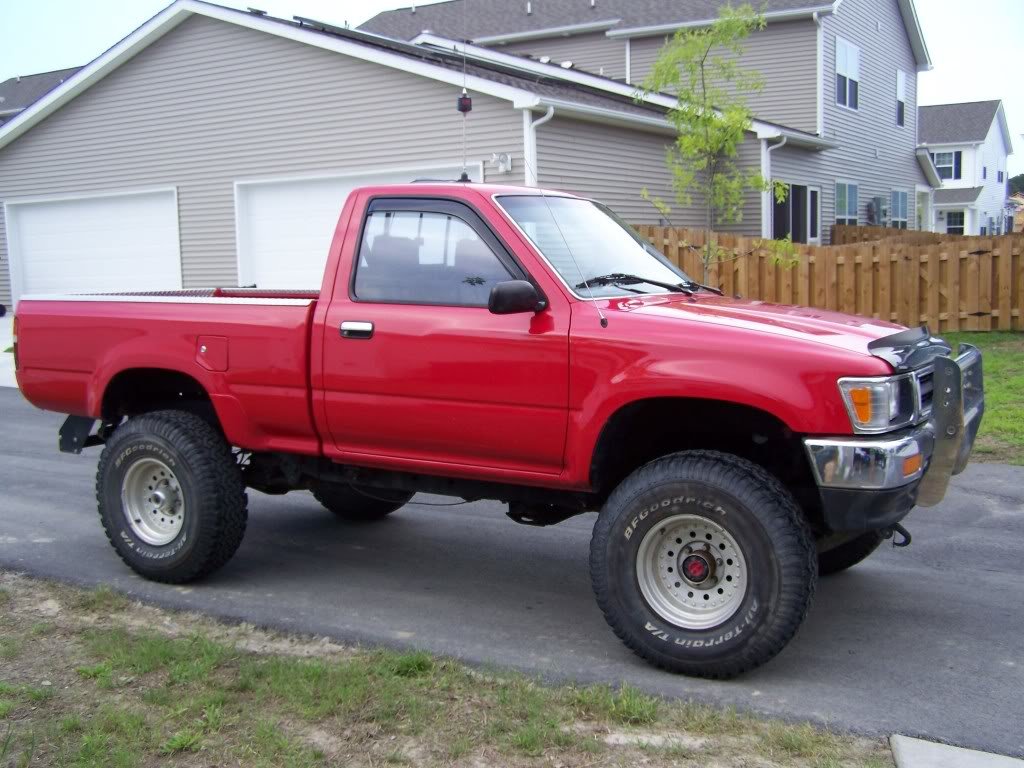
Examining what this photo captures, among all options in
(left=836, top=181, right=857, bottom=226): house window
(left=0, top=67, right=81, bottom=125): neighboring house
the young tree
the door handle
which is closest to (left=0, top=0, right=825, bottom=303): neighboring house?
the young tree

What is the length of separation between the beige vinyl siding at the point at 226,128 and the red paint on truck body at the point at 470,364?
34.4 ft

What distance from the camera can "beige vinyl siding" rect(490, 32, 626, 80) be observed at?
2614 cm

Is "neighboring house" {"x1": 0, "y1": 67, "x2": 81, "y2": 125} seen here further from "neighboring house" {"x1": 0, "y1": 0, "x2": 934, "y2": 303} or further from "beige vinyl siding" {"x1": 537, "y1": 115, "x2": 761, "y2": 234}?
"beige vinyl siding" {"x1": 537, "y1": 115, "x2": 761, "y2": 234}

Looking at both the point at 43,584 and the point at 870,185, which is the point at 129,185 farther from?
the point at 870,185

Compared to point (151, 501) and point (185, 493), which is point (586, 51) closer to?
point (151, 501)

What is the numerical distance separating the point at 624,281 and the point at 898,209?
28028 mm

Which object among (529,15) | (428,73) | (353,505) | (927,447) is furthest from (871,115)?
(927,447)

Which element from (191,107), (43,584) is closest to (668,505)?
(43,584)

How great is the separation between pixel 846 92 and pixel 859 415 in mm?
23606

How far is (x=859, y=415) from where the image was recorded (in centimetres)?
411

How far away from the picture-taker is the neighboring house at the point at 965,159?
4778 cm

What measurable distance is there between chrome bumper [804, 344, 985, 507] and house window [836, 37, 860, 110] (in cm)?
2174

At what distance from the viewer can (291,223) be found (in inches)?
705

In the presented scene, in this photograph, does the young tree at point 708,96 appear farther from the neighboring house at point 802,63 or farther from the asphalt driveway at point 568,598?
the asphalt driveway at point 568,598
